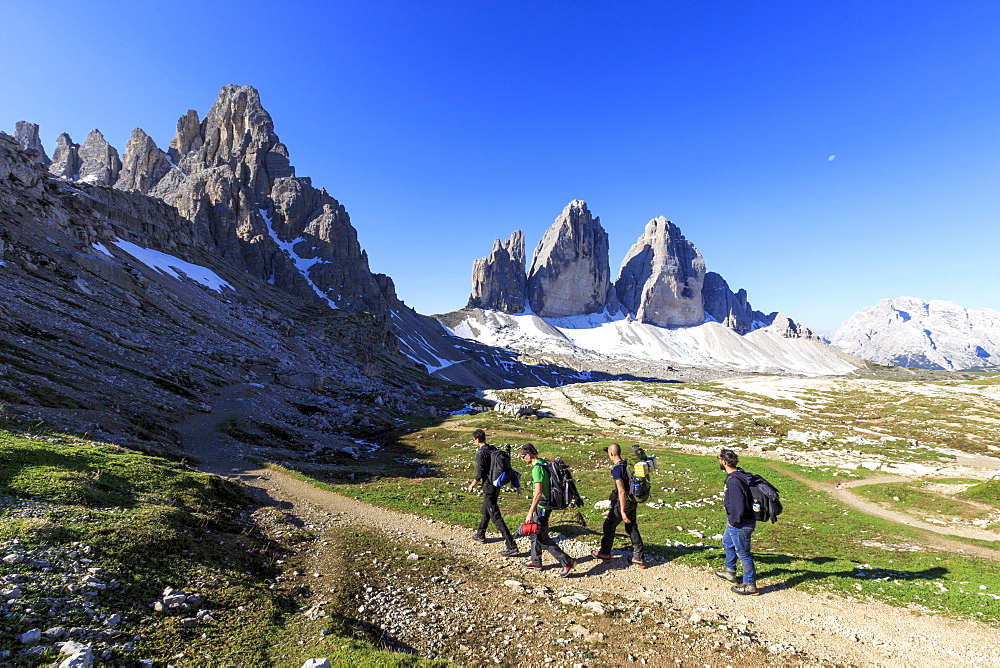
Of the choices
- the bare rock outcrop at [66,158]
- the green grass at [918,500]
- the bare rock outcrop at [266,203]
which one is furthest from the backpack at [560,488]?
the bare rock outcrop at [66,158]

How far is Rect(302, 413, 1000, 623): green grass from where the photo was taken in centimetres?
1158

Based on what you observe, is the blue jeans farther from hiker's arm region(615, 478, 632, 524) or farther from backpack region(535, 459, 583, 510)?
backpack region(535, 459, 583, 510)

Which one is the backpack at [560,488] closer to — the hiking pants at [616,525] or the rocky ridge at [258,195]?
the hiking pants at [616,525]

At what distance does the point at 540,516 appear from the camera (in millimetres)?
12430

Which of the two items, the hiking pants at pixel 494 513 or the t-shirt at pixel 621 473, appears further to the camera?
the hiking pants at pixel 494 513

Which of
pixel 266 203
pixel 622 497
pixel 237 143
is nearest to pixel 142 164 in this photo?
pixel 237 143

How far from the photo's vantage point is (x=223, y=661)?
6.81m

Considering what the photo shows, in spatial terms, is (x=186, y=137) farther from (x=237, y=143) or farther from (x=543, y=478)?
(x=543, y=478)

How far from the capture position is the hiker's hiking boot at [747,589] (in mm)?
10992

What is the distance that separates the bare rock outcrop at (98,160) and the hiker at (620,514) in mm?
240696

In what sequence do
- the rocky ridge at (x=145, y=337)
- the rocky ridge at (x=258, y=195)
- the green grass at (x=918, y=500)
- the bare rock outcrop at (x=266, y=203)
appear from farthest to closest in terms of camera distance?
the rocky ridge at (x=258, y=195) < the bare rock outcrop at (x=266, y=203) < the rocky ridge at (x=145, y=337) < the green grass at (x=918, y=500)

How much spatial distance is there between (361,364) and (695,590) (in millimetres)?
99784

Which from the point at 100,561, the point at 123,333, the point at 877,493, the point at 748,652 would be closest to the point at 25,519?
the point at 100,561

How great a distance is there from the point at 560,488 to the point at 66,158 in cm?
26861
